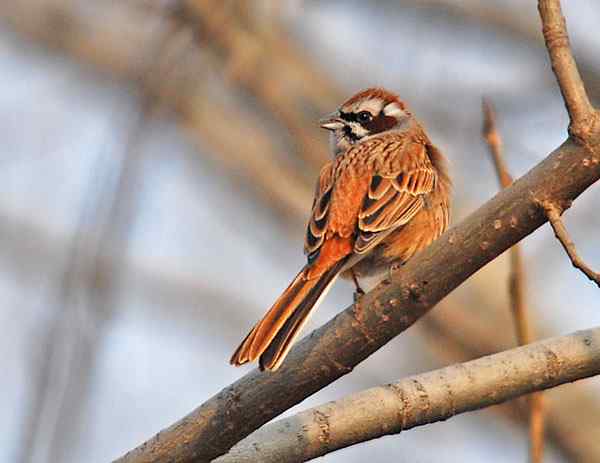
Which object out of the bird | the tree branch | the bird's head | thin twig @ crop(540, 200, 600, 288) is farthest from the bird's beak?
thin twig @ crop(540, 200, 600, 288)

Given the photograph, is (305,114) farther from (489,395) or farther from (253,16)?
(489,395)

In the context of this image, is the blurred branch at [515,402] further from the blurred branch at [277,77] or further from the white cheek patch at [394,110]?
the white cheek patch at [394,110]

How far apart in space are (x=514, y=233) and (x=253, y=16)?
622 cm

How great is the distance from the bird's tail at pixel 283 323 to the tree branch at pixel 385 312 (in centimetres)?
6

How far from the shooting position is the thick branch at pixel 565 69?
3.43m

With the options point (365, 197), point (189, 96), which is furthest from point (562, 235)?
point (189, 96)

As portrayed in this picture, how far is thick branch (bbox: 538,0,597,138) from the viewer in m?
3.43

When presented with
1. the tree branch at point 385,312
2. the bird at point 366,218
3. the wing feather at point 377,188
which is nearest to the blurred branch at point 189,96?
the bird at point 366,218

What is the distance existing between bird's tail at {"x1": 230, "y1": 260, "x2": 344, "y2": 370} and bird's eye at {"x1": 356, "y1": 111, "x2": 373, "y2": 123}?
1.89m

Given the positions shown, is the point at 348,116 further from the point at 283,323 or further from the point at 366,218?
the point at 283,323

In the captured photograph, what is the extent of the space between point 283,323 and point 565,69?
51.3 inches

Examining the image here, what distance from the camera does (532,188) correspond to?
3498 millimetres

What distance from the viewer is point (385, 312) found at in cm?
371

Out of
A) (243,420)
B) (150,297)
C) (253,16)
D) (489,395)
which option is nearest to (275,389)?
(243,420)
